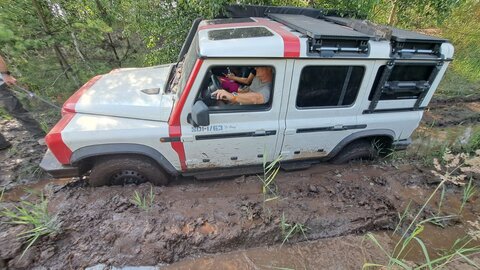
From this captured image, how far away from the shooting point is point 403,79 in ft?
9.02

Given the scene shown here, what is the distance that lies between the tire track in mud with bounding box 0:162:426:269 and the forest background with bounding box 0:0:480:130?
2342mm

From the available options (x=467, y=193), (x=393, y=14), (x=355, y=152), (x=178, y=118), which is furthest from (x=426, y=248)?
(x=393, y=14)

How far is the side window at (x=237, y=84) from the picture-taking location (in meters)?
2.41

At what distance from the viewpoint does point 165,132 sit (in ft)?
8.11

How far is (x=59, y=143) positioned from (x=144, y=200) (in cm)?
97

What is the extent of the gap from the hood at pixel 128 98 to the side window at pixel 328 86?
1.38 m

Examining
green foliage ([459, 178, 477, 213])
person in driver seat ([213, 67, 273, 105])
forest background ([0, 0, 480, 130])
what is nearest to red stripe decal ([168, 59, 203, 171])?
person in driver seat ([213, 67, 273, 105])

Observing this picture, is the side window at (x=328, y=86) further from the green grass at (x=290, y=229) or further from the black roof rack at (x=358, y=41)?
the green grass at (x=290, y=229)

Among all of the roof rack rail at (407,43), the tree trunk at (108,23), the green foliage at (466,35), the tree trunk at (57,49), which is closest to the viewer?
the roof rack rail at (407,43)

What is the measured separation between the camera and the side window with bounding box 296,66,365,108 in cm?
251

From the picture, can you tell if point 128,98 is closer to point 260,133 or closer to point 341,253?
point 260,133

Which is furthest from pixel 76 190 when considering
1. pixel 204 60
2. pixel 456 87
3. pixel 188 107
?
pixel 456 87

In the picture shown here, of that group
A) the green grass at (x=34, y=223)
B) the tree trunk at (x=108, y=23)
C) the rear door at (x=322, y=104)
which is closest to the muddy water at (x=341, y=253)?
the rear door at (x=322, y=104)

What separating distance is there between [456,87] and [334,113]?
218 inches
